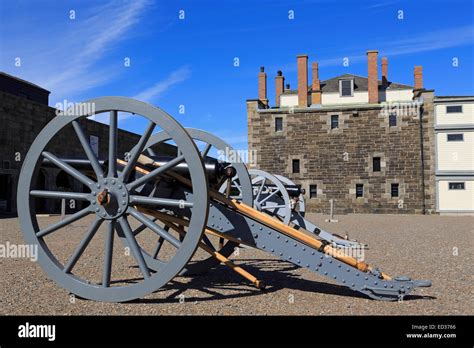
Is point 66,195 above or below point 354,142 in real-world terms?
below

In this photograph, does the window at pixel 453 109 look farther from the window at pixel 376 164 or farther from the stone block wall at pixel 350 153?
the window at pixel 376 164

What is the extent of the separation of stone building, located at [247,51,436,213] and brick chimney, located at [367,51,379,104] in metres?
0.02

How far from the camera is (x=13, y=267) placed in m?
6.50

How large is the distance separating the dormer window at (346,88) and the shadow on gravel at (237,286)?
25623mm

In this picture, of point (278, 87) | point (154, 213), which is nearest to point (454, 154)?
point (278, 87)

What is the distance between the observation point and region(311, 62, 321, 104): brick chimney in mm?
30578

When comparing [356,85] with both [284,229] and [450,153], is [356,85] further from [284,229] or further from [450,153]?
[284,229]

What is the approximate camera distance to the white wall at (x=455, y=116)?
28.1 m

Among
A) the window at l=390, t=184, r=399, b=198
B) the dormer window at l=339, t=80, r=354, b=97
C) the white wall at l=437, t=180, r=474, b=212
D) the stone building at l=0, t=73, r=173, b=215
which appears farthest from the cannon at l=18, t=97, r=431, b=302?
the dormer window at l=339, t=80, r=354, b=97

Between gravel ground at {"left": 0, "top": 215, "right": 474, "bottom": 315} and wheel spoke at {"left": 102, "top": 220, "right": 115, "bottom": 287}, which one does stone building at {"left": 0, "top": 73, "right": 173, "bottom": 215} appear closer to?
gravel ground at {"left": 0, "top": 215, "right": 474, "bottom": 315}

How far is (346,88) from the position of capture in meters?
30.6

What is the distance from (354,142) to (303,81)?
5.22 metres

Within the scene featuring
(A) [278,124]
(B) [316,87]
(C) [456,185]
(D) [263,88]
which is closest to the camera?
(C) [456,185]

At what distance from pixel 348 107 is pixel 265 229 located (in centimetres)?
2590
